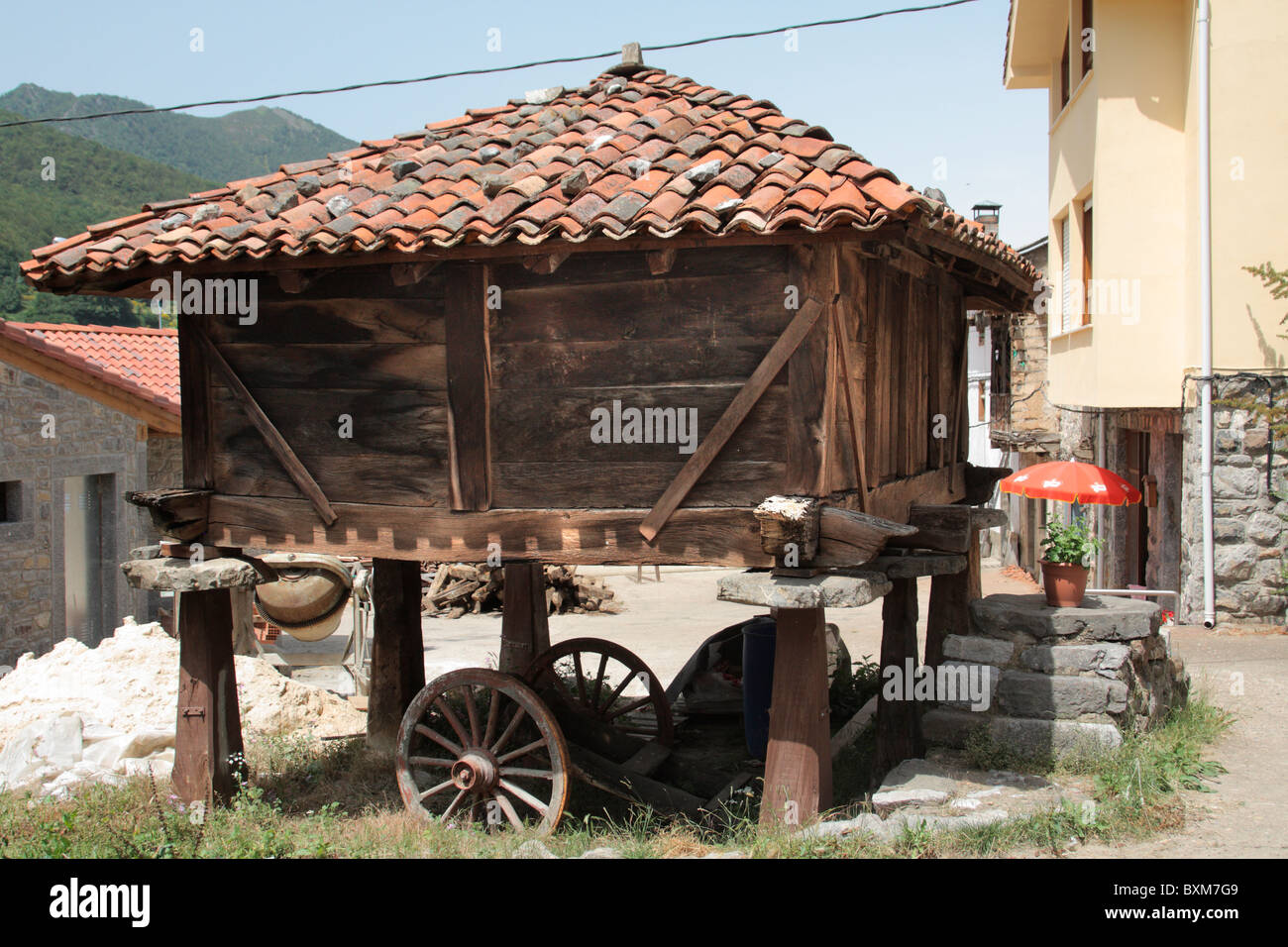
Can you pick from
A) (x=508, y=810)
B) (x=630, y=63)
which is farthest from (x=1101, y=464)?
(x=508, y=810)

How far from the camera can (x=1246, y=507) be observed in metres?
10.4

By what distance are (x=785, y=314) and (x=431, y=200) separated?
1.87 metres

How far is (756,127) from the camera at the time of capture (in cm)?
586

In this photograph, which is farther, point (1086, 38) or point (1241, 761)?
point (1086, 38)

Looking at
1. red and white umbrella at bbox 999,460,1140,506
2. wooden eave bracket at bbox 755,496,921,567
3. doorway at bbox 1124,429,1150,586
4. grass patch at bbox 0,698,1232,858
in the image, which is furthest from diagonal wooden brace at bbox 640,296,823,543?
doorway at bbox 1124,429,1150,586

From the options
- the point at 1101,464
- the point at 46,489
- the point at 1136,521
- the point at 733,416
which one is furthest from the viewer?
the point at 1101,464

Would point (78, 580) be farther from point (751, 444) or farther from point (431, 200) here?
point (751, 444)

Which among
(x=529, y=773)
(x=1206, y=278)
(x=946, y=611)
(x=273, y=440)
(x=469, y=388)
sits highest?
(x=1206, y=278)

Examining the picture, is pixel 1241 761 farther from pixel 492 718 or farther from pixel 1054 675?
pixel 492 718

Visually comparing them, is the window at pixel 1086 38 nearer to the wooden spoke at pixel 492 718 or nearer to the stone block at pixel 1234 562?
the stone block at pixel 1234 562

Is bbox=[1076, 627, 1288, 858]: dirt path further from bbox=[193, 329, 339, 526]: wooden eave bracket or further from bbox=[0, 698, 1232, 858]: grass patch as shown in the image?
bbox=[193, 329, 339, 526]: wooden eave bracket

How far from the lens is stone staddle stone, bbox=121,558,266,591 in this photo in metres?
6.05

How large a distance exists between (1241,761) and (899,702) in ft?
6.38

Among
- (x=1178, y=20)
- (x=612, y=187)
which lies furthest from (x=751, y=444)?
(x=1178, y=20)
